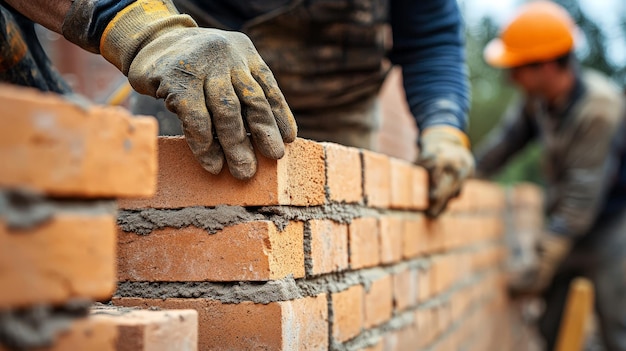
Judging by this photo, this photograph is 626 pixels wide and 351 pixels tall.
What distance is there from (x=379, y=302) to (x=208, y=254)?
30.1 inches

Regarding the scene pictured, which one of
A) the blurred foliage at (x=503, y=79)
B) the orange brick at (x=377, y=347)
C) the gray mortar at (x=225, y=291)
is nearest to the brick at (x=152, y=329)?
the gray mortar at (x=225, y=291)

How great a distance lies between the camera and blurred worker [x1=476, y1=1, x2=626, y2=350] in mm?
4375

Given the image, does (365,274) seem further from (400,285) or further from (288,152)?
(288,152)

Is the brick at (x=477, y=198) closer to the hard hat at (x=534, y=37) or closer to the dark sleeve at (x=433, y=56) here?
the dark sleeve at (x=433, y=56)

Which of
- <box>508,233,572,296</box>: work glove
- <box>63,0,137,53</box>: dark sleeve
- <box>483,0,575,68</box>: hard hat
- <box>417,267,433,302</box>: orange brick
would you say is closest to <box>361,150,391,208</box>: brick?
<box>417,267,433,302</box>: orange brick

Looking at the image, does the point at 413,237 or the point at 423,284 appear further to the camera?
the point at 423,284

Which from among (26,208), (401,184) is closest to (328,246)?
(401,184)

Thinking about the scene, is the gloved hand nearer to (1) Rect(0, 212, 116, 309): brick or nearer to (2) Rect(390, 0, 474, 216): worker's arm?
(2) Rect(390, 0, 474, 216): worker's arm

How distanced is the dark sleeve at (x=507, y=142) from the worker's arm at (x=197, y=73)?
4.32m

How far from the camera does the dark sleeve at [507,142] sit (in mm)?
5332

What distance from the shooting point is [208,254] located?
1365 mm

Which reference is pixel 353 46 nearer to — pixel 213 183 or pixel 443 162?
pixel 443 162

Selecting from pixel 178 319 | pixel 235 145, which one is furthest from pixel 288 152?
pixel 178 319

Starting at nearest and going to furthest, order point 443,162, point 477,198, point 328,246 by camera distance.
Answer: point 328,246 → point 443,162 → point 477,198
